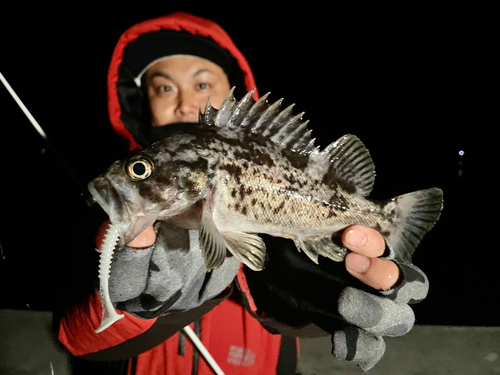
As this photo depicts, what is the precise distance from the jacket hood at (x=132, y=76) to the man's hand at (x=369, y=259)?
4.26ft

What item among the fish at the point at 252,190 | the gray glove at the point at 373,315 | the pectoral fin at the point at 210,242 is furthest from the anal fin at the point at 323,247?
the pectoral fin at the point at 210,242

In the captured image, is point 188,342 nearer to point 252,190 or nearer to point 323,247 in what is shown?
point 323,247

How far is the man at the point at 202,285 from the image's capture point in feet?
4.65

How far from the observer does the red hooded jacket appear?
5.67ft

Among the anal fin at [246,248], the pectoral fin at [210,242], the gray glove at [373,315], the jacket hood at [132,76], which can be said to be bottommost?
the gray glove at [373,315]

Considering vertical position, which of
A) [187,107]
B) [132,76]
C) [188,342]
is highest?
[132,76]

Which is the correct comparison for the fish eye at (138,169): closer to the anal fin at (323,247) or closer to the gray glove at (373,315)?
the anal fin at (323,247)

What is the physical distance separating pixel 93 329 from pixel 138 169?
3.42ft

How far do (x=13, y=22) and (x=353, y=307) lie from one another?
2509 centimetres

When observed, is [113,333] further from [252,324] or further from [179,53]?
[179,53]

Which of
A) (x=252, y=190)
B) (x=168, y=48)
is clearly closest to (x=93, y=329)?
(x=252, y=190)

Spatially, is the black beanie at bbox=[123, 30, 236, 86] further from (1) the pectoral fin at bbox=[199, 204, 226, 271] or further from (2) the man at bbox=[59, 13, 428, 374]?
(1) the pectoral fin at bbox=[199, 204, 226, 271]

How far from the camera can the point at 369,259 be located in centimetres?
138

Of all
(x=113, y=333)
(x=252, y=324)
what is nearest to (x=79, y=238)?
(x=113, y=333)
